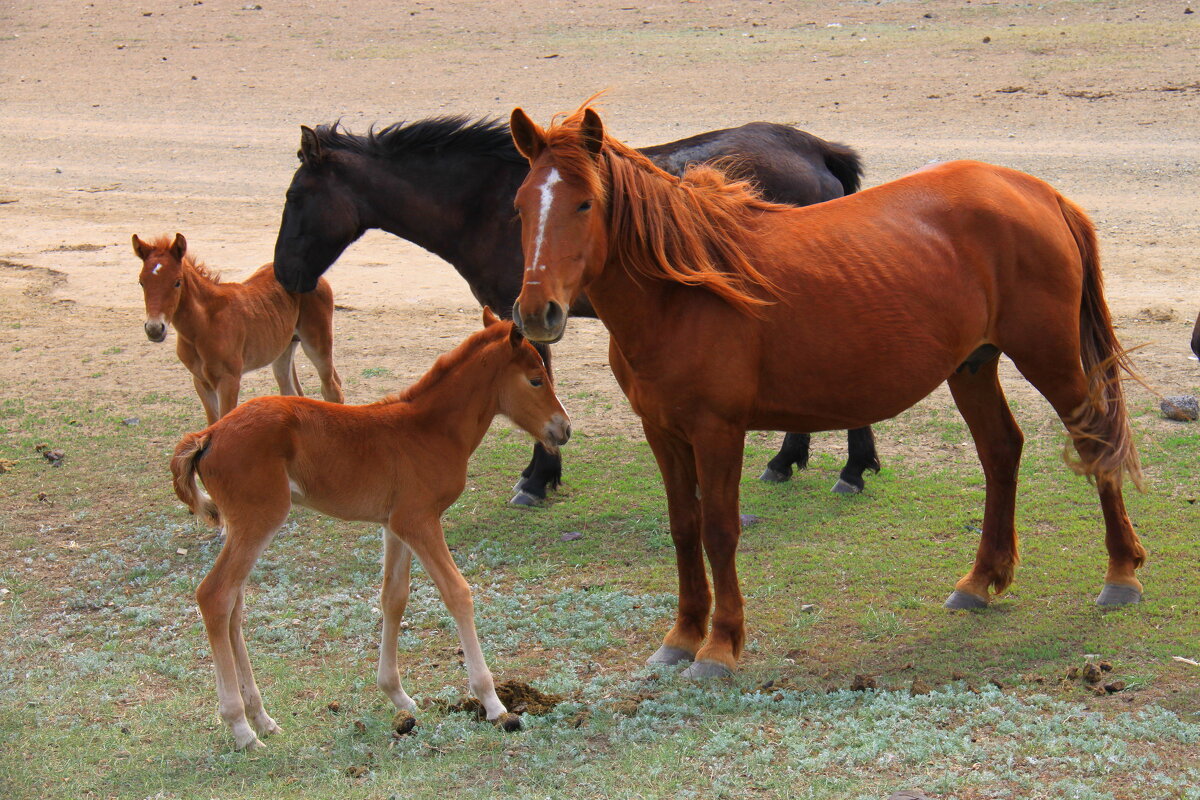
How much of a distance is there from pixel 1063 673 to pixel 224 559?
3348mm

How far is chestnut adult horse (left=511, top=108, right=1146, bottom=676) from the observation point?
473cm

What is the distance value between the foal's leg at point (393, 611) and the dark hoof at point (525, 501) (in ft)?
8.14

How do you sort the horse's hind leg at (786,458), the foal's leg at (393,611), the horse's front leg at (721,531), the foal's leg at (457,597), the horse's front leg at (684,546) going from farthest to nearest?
the horse's hind leg at (786,458)
the horse's front leg at (684,546)
the horse's front leg at (721,531)
the foal's leg at (393,611)
the foal's leg at (457,597)

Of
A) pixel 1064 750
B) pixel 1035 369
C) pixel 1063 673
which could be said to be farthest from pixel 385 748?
pixel 1035 369

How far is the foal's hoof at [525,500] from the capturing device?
296 inches

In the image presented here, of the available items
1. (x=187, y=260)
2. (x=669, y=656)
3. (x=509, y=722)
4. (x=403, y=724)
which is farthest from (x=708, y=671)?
(x=187, y=260)

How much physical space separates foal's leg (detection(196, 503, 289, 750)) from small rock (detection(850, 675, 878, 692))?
2.27 meters

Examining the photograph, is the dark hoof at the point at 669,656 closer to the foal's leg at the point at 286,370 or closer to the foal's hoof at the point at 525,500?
the foal's hoof at the point at 525,500

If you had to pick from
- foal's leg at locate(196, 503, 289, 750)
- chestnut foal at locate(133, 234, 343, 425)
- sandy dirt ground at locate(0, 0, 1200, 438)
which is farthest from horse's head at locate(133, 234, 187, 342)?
foal's leg at locate(196, 503, 289, 750)

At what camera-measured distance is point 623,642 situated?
219 inches

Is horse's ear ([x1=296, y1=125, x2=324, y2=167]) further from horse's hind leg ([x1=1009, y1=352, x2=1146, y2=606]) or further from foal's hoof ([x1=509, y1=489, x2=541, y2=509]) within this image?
horse's hind leg ([x1=1009, y1=352, x2=1146, y2=606])

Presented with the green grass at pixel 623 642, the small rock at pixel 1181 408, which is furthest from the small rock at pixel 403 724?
the small rock at pixel 1181 408

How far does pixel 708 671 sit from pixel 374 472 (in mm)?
1588

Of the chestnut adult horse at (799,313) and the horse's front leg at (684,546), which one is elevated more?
the chestnut adult horse at (799,313)
